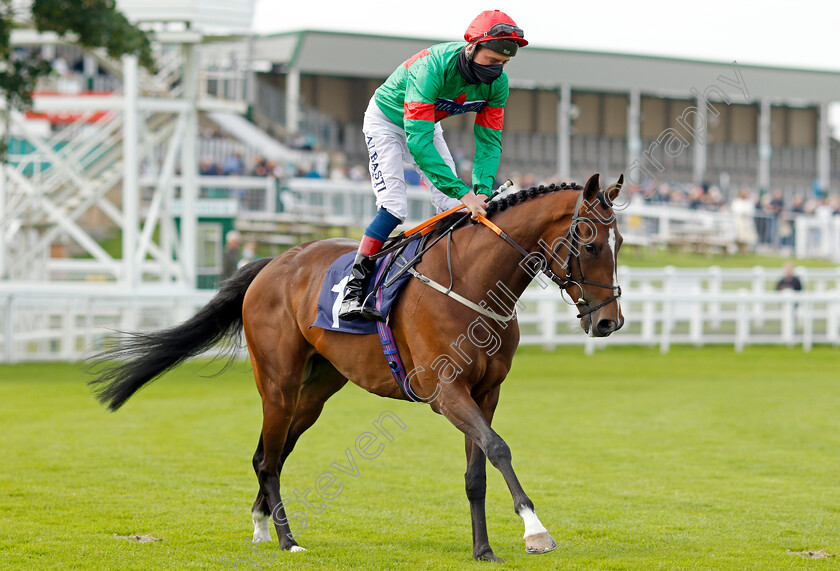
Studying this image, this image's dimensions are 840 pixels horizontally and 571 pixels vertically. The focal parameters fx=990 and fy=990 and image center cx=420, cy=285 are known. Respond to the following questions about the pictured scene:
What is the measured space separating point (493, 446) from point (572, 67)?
3199 cm

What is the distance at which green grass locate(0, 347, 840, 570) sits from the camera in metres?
4.76

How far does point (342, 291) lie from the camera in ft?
16.4

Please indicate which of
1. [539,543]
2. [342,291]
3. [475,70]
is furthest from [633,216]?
[539,543]

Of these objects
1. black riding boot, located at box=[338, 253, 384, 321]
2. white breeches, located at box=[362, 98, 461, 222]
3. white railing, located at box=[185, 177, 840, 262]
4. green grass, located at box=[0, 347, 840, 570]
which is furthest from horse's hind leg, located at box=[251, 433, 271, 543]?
white railing, located at box=[185, 177, 840, 262]

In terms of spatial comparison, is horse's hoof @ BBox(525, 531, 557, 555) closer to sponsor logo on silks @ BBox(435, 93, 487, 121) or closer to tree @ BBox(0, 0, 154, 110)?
sponsor logo on silks @ BBox(435, 93, 487, 121)

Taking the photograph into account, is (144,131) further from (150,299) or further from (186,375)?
(186,375)

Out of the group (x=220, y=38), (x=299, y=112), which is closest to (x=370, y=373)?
(x=220, y=38)

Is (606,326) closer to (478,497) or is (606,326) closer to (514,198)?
(514,198)

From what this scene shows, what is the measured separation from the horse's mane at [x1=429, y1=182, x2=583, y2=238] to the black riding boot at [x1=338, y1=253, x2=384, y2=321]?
0.38 metres

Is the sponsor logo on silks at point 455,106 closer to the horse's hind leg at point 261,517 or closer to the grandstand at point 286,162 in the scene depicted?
the grandstand at point 286,162

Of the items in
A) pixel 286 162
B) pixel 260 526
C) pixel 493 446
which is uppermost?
pixel 286 162

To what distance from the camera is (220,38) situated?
15156mm

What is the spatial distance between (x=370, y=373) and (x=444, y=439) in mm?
3667

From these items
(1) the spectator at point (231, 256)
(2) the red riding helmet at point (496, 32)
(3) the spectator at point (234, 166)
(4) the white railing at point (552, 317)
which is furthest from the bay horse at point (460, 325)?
(3) the spectator at point (234, 166)
